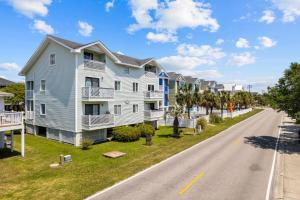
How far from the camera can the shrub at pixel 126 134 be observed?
25.3 meters

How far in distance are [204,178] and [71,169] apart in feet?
31.9

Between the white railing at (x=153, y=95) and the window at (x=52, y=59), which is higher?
the window at (x=52, y=59)

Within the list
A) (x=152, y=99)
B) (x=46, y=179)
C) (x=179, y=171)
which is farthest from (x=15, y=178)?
(x=152, y=99)

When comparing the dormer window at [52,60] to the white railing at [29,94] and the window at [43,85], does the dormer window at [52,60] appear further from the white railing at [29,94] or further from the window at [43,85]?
the white railing at [29,94]

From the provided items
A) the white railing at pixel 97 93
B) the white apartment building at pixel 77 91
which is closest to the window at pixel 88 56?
the white apartment building at pixel 77 91

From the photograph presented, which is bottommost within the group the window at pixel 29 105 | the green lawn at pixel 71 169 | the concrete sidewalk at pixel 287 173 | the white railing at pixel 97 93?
the concrete sidewalk at pixel 287 173

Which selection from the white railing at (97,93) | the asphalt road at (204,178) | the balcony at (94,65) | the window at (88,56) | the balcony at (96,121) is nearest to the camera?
the asphalt road at (204,178)

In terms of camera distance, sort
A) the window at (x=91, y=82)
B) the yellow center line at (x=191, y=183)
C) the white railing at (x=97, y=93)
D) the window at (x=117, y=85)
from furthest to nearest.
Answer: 1. the window at (x=117, y=85)
2. the window at (x=91, y=82)
3. the white railing at (x=97, y=93)
4. the yellow center line at (x=191, y=183)

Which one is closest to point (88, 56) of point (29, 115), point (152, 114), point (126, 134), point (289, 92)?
point (126, 134)

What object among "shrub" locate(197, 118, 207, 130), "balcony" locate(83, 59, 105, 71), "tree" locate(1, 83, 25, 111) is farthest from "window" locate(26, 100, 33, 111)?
"shrub" locate(197, 118, 207, 130)

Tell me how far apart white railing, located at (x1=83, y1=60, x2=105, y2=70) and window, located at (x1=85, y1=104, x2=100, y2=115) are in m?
4.62

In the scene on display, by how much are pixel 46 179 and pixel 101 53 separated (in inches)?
665

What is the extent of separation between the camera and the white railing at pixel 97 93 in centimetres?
2297

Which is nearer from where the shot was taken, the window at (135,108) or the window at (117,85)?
the window at (117,85)
